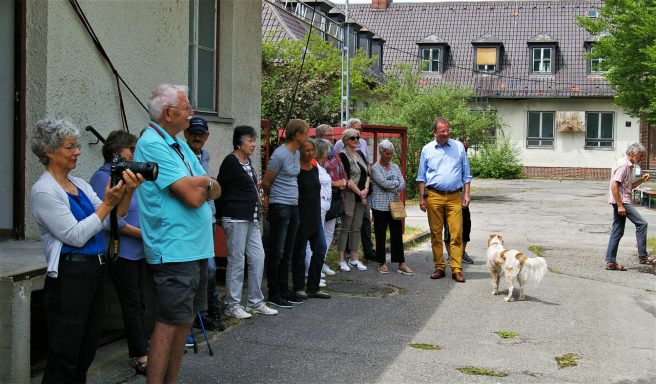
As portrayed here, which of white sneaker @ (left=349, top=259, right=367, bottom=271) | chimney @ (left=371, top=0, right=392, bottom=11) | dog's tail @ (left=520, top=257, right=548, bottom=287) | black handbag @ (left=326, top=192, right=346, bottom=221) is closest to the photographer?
dog's tail @ (left=520, top=257, right=548, bottom=287)

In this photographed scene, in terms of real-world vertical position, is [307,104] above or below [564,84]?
below

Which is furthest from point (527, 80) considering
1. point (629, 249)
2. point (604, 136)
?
point (629, 249)

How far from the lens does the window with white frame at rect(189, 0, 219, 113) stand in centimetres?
1006

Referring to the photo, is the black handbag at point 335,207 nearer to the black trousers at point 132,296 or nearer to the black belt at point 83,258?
the black trousers at point 132,296

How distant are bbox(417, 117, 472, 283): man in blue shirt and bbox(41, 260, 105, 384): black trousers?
635 centimetres

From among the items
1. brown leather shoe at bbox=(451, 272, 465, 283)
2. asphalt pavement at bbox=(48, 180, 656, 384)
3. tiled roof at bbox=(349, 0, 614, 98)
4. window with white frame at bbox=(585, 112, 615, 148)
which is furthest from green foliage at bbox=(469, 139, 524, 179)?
brown leather shoe at bbox=(451, 272, 465, 283)

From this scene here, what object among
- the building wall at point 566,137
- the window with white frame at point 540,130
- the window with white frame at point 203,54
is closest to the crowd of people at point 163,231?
the window with white frame at point 203,54

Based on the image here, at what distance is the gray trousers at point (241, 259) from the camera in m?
7.74

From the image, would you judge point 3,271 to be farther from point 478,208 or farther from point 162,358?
point 478,208

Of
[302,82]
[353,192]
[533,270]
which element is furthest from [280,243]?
[302,82]

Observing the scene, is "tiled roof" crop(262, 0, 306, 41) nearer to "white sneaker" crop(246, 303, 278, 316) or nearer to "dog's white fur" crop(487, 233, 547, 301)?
"dog's white fur" crop(487, 233, 547, 301)

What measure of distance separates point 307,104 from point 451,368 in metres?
18.3

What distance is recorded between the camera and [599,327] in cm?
802

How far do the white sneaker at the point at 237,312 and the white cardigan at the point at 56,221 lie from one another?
131 inches
